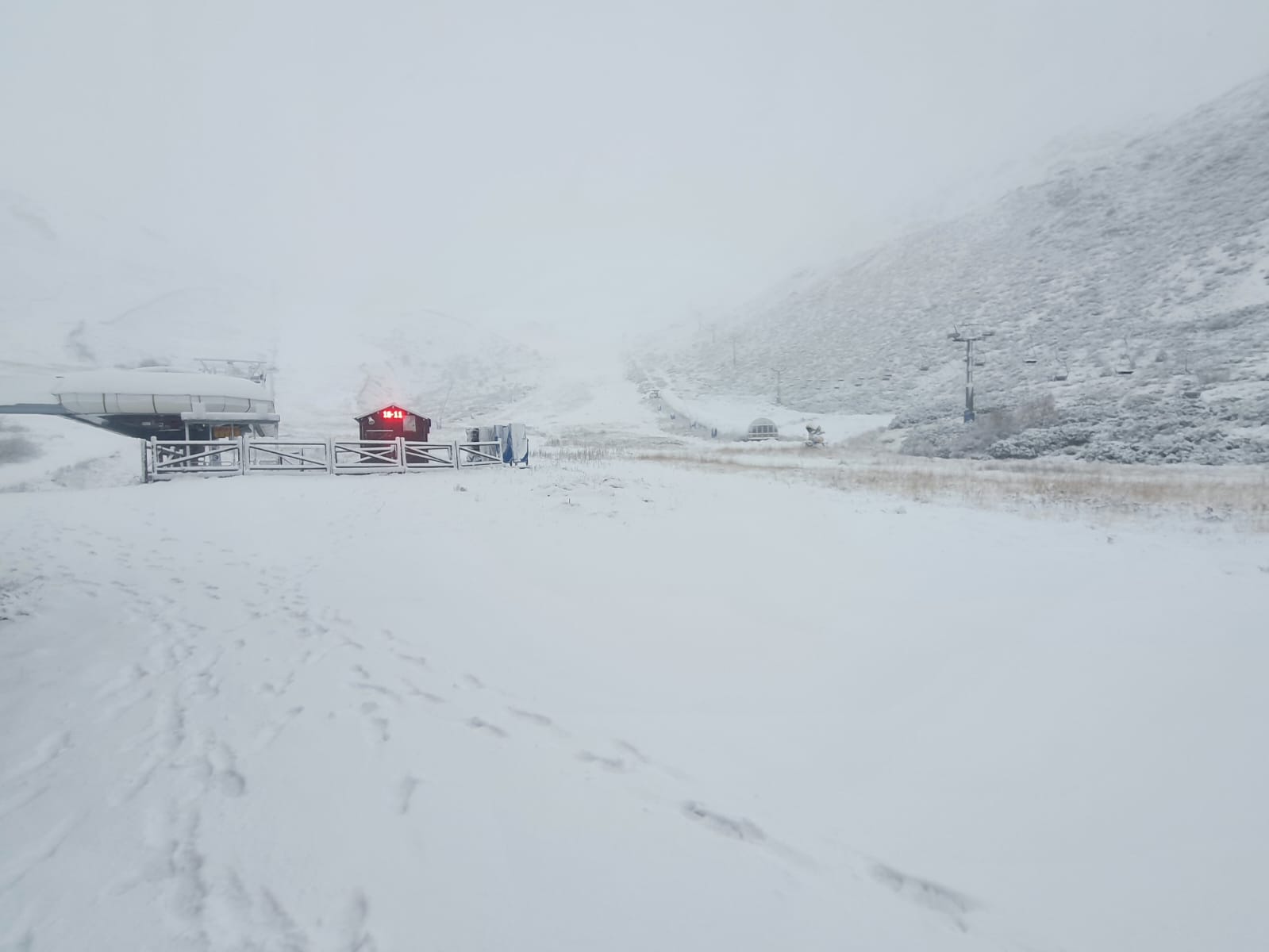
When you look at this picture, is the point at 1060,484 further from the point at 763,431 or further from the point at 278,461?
the point at 763,431

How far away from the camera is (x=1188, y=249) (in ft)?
135

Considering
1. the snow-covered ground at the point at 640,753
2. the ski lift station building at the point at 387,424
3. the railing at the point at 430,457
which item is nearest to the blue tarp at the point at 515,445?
the railing at the point at 430,457

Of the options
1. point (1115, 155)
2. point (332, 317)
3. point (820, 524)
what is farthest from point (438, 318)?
point (820, 524)

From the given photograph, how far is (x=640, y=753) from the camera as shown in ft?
12.1

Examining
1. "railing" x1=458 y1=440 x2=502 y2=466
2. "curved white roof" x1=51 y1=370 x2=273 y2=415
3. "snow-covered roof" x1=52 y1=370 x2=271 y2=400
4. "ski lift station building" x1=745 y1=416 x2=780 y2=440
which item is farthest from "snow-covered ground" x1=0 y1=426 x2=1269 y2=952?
"ski lift station building" x1=745 y1=416 x2=780 y2=440

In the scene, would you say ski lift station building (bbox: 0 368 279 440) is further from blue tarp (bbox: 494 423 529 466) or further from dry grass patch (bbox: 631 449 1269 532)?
dry grass patch (bbox: 631 449 1269 532)

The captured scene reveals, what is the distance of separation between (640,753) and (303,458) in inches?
749

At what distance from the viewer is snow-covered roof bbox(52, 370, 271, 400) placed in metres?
22.2

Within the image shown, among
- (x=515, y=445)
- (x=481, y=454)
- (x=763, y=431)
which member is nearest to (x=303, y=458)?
(x=481, y=454)

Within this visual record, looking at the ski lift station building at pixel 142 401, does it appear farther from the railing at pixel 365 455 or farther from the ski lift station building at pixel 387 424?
the railing at pixel 365 455

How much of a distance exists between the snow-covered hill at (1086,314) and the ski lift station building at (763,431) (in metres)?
8.28

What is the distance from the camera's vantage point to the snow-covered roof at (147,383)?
72.9 feet

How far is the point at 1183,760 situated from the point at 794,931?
2.94 m

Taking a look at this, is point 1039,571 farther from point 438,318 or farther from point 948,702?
point 438,318
